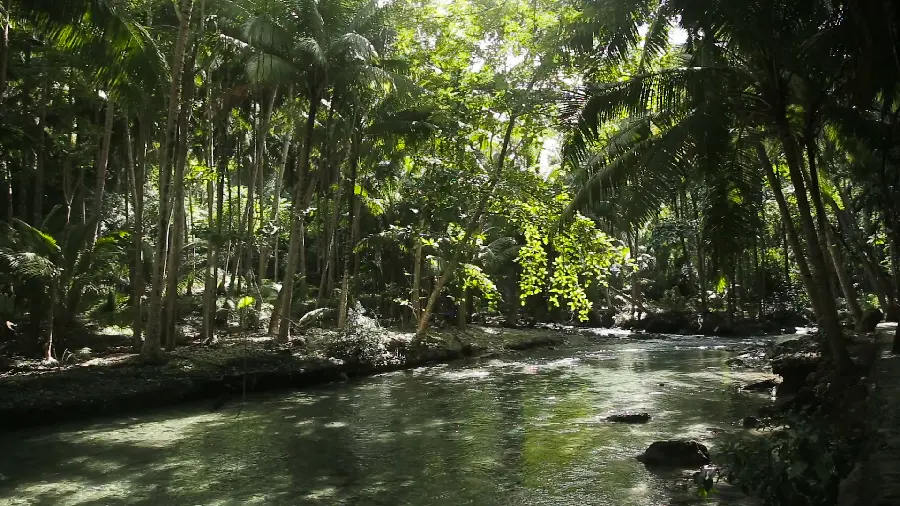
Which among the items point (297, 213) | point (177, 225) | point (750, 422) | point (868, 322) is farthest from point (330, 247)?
point (750, 422)

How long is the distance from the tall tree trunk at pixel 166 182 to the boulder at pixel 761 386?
11529 millimetres

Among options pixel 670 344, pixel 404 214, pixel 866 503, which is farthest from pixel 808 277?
pixel 404 214

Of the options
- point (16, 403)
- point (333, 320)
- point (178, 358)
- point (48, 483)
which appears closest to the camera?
point (48, 483)

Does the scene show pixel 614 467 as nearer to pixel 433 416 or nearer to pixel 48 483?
pixel 433 416

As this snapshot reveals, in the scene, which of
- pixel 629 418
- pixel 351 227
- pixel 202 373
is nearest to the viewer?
pixel 629 418

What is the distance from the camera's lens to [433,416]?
36.4ft

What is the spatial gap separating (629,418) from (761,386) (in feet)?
13.9

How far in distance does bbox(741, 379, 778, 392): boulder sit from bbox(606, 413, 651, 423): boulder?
3674 mm

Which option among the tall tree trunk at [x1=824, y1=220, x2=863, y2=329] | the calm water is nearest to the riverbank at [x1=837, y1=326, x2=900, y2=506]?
the calm water

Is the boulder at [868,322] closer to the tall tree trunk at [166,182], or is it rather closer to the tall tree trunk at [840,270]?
the tall tree trunk at [840,270]

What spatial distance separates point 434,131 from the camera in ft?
56.8

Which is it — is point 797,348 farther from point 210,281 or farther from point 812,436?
→ point 210,281

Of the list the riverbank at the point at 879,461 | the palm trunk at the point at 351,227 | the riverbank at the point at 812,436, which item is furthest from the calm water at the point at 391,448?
the palm trunk at the point at 351,227

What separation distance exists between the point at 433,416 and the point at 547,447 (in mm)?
2936
